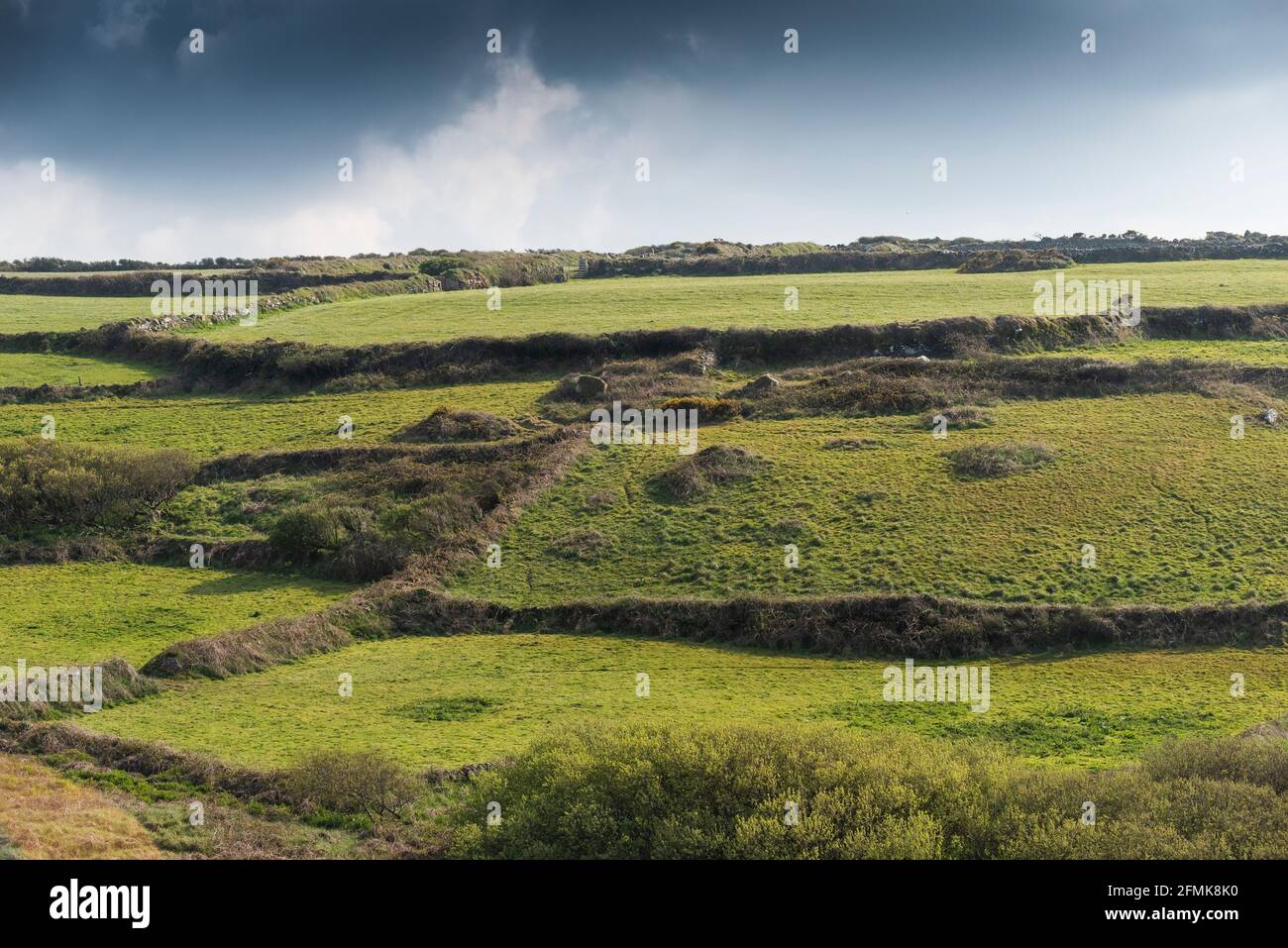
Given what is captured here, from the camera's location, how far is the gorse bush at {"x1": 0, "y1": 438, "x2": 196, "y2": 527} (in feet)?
176

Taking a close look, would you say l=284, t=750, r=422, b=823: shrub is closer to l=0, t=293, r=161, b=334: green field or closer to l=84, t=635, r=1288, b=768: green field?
l=84, t=635, r=1288, b=768: green field

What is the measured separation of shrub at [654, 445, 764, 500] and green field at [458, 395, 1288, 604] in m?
0.64

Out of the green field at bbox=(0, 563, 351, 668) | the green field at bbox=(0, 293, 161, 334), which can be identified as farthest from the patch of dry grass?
the green field at bbox=(0, 293, 161, 334)

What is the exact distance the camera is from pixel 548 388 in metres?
69.8

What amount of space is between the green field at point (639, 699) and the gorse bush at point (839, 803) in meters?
4.99

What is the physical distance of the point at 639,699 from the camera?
3509 cm

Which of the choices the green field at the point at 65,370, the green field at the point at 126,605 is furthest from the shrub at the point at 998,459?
the green field at the point at 65,370

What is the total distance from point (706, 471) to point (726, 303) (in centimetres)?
3603

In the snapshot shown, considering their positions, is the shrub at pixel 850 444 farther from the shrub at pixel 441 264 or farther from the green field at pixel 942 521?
the shrub at pixel 441 264

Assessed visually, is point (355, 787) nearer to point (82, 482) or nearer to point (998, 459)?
point (82, 482)
